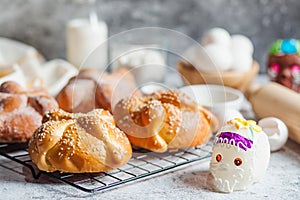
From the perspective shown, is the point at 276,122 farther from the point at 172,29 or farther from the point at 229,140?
the point at 172,29

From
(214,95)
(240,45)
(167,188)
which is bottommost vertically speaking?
(167,188)

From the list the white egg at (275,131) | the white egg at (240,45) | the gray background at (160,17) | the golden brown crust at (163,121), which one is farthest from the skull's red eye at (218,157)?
the gray background at (160,17)

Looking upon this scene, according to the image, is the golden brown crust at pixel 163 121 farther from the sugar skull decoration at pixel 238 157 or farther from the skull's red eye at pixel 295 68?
the skull's red eye at pixel 295 68

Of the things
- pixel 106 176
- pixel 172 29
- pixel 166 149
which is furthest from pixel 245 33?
pixel 106 176

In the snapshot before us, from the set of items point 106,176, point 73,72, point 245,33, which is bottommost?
point 106,176

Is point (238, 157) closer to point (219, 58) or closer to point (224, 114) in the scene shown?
point (224, 114)

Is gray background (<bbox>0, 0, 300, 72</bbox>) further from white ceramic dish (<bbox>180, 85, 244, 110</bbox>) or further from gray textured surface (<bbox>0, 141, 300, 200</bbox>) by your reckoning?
gray textured surface (<bbox>0, 141, 300, 200</bbox>)

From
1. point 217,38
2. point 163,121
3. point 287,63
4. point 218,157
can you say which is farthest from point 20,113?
point 287,63
